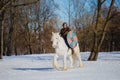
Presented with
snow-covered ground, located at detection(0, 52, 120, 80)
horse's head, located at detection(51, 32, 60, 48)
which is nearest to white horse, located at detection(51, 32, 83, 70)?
horse's head, located at detection(51, 32, 60, 48)

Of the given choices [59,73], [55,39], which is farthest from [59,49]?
[59,73]

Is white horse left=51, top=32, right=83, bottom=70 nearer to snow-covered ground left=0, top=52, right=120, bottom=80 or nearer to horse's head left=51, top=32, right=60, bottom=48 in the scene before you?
horse's head left=51, top=32, right=60, bottom=48

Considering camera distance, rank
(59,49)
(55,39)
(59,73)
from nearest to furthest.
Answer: (59,73) < (55,39) < (59,49)

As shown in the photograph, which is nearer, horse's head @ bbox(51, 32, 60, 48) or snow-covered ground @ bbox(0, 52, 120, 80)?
snow-covered ground @ bbox(0, 52, 120, 80)

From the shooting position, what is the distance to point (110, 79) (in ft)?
35.4

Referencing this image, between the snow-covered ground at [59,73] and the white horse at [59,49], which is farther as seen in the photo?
the white horse at [59,49]

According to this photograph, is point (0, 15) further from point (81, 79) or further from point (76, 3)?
point (76, 3)

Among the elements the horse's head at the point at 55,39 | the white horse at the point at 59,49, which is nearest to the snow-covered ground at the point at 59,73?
the white horse at the point at 59,49

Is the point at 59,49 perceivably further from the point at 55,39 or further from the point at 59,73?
the point at 59,73

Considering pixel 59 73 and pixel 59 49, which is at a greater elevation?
pixel 59 49

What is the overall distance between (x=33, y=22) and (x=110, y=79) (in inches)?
1804

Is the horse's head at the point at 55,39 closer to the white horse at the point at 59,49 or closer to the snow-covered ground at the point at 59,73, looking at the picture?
the white horse at the point at 59,49

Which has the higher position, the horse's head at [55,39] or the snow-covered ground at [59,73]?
the horse's head at [55,39]

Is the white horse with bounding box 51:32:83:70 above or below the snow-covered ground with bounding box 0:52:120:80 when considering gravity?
above
